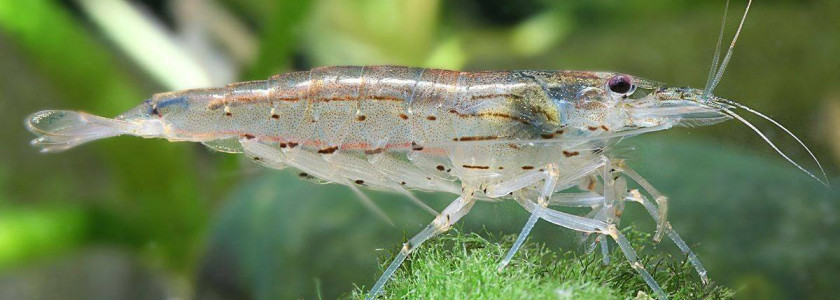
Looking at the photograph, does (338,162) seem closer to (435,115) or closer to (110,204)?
(435,115)

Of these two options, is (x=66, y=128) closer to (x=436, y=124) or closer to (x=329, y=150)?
(x=329, y=150)

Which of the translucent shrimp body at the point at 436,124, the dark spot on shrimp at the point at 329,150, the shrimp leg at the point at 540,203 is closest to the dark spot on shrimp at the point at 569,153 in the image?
the translucent shrimp body at the point at 436,124

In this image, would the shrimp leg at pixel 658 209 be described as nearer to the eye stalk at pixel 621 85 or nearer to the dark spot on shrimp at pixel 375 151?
the eye stalk at pixel 621 85

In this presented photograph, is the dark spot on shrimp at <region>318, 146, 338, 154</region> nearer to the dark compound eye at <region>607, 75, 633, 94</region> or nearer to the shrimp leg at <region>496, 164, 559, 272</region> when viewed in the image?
the shrimp leg at <region>496, 164, 559, 272</region>

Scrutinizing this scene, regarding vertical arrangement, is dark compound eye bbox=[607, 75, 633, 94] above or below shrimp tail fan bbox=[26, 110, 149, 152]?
above

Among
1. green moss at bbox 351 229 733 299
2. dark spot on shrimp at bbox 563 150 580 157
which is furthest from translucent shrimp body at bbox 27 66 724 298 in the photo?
green moss at bbox 351 229 733 299

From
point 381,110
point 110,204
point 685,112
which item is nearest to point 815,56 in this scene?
point 685,112
